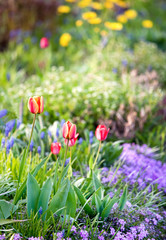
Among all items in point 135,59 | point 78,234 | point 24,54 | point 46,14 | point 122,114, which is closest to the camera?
point 78,234

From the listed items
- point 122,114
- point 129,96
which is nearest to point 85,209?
point 122,114

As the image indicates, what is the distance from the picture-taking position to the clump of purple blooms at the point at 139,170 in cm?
238

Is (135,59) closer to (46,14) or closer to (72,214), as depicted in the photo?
(46,14)

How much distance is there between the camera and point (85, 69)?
15.8 ft

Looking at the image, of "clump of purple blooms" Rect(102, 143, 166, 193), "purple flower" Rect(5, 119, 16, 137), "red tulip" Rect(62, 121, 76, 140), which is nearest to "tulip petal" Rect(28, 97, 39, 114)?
"red tulip" Rect(62, 121, 76, 140)

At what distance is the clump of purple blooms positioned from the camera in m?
2.38

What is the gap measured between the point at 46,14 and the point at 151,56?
277cm

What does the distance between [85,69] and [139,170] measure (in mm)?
2684

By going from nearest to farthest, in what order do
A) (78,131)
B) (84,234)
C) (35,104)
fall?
1. (35,104)
2. (84,234)
3. (78,131)

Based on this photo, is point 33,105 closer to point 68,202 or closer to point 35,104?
point 35,104

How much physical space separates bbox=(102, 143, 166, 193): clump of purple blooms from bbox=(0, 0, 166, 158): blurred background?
314 mm

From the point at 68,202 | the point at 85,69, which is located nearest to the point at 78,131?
the point at 68,202

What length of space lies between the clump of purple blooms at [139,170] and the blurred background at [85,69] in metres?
0.31

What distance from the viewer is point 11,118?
8.31 ft
